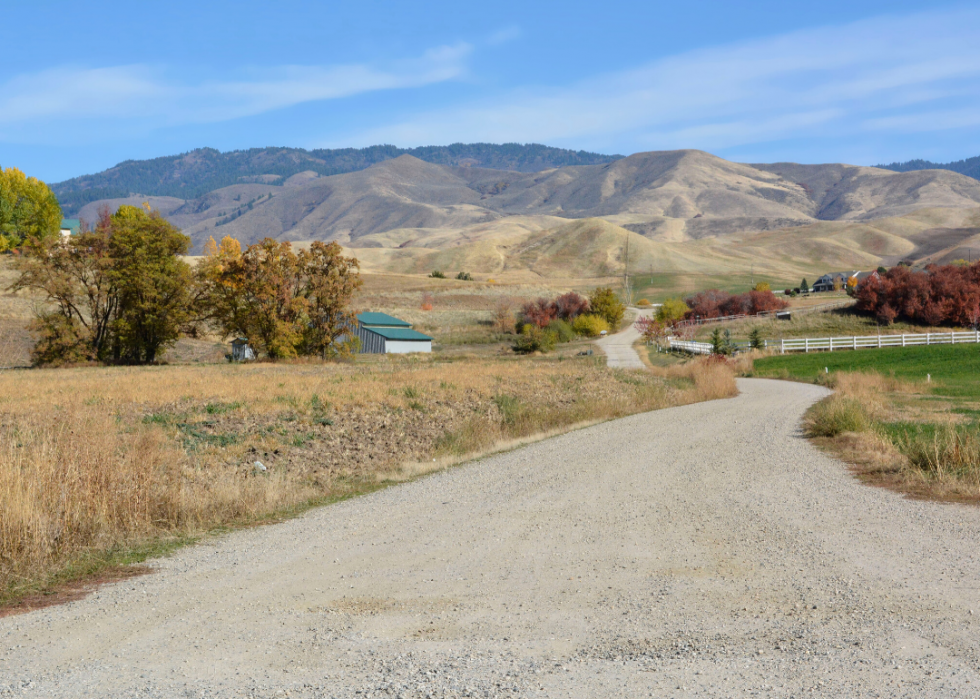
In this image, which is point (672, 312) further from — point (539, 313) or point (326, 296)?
point (326, 296)

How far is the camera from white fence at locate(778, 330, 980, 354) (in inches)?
2625

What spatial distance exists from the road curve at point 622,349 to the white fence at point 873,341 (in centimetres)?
1317

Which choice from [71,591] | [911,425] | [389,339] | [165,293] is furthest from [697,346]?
[71,591]

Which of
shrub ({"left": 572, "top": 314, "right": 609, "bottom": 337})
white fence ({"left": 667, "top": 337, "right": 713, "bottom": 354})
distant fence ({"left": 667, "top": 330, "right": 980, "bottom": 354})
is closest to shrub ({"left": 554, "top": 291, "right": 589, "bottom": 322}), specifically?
shrub ({"left": 572, "top": 314, "right": 609, "bottom": 337})

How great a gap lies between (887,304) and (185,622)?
87.3 m

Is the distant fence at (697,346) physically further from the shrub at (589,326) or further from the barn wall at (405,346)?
the shrub at (589,326)

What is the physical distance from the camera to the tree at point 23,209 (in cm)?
10162

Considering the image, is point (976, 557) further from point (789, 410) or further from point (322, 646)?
point (789, 410)

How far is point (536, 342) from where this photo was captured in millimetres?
86188

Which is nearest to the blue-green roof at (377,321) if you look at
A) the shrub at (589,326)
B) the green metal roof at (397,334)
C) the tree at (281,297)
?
the green metal roof at (397,334)

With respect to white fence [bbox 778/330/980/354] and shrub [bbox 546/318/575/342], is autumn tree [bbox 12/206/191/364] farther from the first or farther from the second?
white fence [bbox 778/330/980/354]

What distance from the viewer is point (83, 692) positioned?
Result: 590 centimetres

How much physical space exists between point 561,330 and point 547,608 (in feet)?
296

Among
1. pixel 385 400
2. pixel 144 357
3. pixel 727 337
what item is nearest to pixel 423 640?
pixel 385 400
